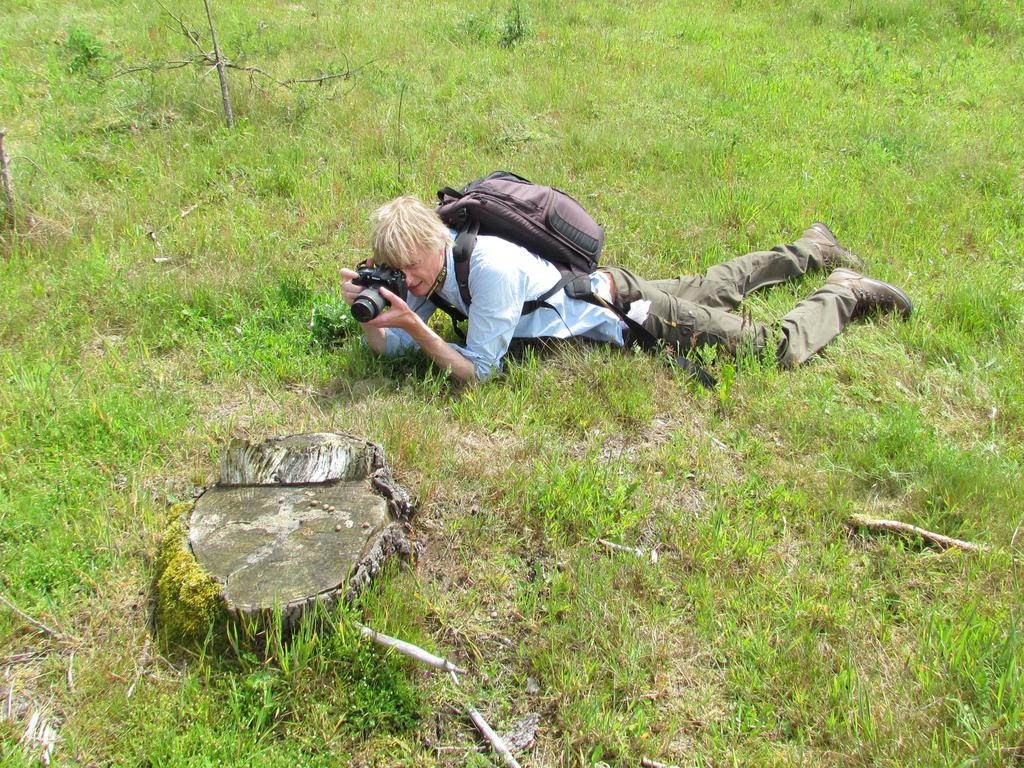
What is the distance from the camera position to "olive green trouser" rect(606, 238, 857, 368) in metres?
4.25

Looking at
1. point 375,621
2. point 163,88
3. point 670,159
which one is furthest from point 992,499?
point 163,88

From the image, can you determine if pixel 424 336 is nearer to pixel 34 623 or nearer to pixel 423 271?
pixel 423 271

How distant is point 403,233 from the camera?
3.55 metres

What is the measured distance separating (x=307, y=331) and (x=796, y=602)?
302 cm

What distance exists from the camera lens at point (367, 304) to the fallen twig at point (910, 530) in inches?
91.4

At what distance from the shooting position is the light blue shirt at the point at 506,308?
3777 millimetres

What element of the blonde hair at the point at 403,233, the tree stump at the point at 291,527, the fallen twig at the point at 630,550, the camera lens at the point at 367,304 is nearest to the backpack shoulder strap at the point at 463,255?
the blonde hair at the point at 403,233

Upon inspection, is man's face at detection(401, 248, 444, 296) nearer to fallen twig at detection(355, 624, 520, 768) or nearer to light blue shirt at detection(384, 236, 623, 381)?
light blue shirt at detection(384, 236, 623, 381)

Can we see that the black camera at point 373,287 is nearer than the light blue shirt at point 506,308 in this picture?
Yes

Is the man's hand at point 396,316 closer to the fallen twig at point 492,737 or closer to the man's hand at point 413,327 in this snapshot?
the man's hand at point 413,327

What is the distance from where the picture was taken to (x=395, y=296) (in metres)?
3.62

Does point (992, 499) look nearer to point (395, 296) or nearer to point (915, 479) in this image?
point (915, 479)

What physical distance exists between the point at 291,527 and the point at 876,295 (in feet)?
12.2

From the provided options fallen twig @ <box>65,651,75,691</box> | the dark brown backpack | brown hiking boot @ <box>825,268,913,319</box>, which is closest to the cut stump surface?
fallen twig @ <box>65,651,75,691</box>
